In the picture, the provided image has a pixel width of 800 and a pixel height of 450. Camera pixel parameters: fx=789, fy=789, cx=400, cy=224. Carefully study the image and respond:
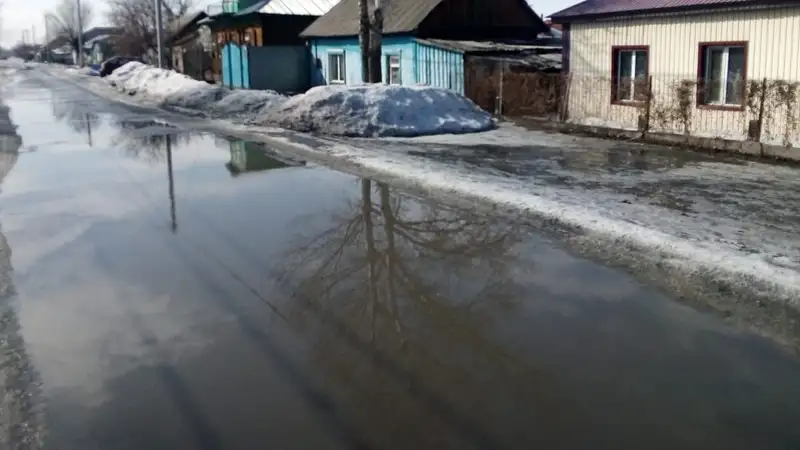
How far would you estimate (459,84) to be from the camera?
88.0 feet

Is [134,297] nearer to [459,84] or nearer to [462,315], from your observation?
[462,315]

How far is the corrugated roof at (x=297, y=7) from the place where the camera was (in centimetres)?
4212

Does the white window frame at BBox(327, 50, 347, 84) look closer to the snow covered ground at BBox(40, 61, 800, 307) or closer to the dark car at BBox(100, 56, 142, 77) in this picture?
the snow covered ground at BBox(40, 61, 800, 307)

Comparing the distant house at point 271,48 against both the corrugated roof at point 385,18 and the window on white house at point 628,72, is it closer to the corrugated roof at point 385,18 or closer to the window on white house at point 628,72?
the corrugated roof at point 385,18

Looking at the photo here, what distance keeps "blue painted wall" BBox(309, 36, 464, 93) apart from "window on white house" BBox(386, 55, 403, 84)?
15 cm

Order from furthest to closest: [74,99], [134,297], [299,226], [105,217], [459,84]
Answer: [74,99] → [459,84] → [105,217] → [299,226] → [134,297]

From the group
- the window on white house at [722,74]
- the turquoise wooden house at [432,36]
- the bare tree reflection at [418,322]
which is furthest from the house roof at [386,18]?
the bare tree reflection at [418,322]

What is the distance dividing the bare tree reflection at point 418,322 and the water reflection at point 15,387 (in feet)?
5.90

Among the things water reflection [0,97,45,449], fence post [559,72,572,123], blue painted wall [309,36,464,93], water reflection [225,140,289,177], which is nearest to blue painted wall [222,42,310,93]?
blue painted wall [309,36,464,93]

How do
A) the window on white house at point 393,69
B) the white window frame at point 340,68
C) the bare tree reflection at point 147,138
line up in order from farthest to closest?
the white window frame at point 340,68
the window on white house at point 393,69
the bare tree reflection at point 147,138

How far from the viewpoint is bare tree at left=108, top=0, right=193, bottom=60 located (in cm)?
6981

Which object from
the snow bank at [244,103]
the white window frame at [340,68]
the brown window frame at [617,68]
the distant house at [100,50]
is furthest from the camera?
the distant house at [100,50]

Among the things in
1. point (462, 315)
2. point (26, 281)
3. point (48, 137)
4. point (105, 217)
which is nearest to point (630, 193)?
point (462, 315)

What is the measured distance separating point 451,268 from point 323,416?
10.9 feet
